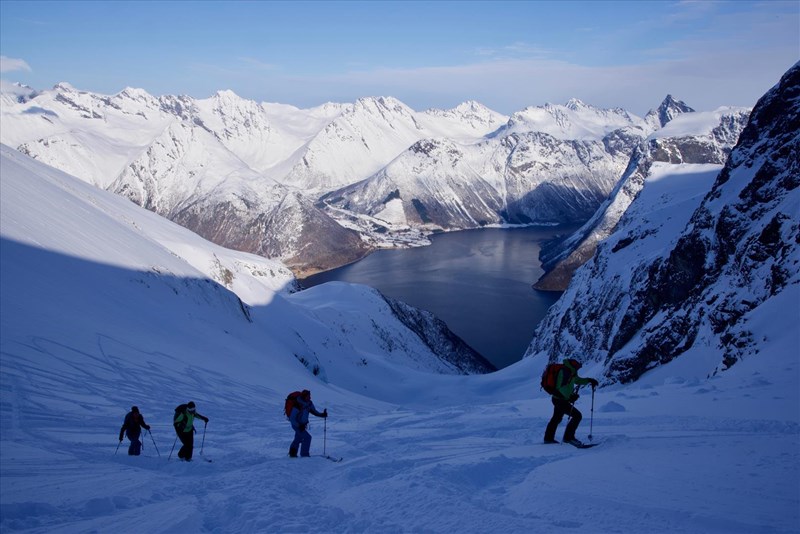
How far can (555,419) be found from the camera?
10.2m

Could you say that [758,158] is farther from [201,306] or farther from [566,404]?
[201,306]

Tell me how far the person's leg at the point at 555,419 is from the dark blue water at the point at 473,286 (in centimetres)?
6924

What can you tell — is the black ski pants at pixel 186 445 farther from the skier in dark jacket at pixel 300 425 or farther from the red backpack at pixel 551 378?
the red backpack at pixel 551 378

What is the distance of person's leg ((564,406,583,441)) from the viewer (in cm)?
995

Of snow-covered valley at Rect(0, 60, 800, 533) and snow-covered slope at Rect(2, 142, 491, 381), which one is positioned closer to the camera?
snow-covered valley at Rect(0, 60, 800, 533)

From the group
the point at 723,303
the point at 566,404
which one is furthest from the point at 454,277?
the point at 566,404

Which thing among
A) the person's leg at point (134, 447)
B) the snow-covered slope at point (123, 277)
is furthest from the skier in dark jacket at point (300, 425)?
the snow-covered slope at point (123, 277)

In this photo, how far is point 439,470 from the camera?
872 cm

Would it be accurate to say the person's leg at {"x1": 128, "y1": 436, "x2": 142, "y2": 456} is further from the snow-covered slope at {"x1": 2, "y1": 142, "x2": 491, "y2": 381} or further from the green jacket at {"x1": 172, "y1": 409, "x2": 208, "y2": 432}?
the snow-covered slope at {"x1": 2, "y1": 142, "x2": 491, "y2": 381}

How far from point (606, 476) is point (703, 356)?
15.2 m

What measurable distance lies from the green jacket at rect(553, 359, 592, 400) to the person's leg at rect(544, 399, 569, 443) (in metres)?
0.15

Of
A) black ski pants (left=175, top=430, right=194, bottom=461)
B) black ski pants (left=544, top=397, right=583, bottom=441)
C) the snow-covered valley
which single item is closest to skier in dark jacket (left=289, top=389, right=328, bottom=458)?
the snow-covered valley

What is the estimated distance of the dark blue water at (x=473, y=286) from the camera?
90688mm

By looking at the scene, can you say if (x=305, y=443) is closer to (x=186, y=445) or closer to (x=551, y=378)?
(x=186, y=445)
